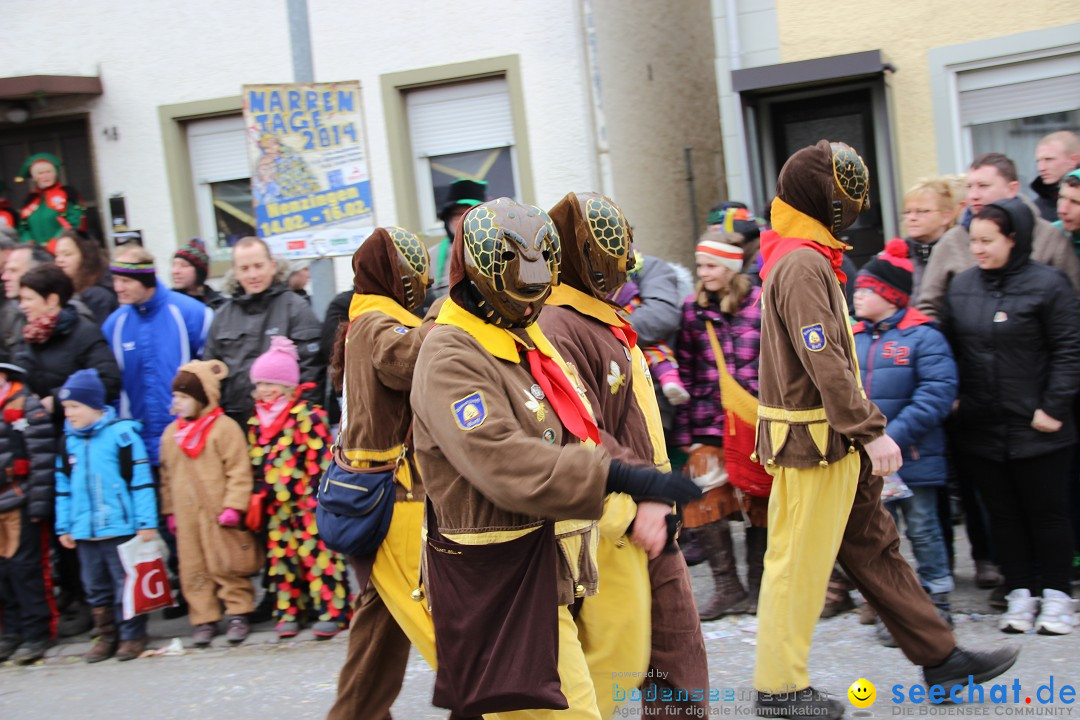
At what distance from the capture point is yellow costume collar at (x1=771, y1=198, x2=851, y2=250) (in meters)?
4.57

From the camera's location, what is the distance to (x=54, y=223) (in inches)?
412

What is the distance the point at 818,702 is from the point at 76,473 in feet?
14.4

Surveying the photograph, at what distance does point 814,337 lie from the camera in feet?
14.3

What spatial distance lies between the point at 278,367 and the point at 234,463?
62 centimetres

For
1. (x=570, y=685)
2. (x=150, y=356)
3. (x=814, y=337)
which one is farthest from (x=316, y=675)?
(x=814, y=337)

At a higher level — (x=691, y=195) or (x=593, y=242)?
(x=691, y=195)

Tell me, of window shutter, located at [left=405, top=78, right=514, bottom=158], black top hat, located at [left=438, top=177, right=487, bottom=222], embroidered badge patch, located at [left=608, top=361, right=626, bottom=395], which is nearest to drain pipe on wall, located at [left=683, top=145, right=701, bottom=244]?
window shutter, located at [left=405, top=78, right=514, bottom=158]

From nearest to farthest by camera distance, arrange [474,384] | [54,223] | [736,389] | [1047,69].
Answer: [474,384] → [736,389] → [1047,69] → [54,223]

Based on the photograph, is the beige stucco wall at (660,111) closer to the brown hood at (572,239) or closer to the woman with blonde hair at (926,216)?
the woman with blonde hair at (926,216)

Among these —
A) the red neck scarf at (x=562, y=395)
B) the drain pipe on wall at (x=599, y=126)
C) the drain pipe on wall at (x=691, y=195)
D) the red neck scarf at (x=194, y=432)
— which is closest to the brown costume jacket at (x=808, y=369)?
the red neck scarf at (x=562, y=395)

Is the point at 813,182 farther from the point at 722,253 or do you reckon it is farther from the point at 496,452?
the point at 496,452

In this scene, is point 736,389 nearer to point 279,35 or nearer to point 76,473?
point 76,473

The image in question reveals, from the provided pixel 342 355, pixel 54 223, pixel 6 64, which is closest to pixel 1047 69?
pixel 342 355

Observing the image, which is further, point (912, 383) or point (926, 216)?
point (926, 216)
